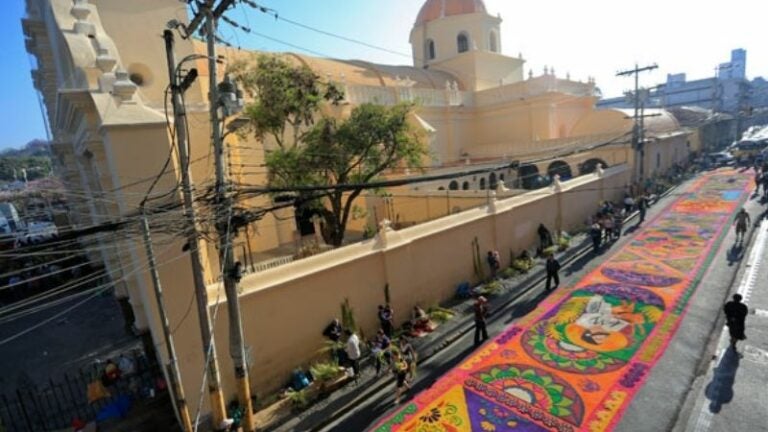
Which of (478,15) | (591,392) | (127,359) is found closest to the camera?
(591,392)

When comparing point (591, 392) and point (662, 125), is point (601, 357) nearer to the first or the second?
point (591, 392)

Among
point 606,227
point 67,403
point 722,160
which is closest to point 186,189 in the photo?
point 67,403

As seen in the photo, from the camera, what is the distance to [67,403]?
9.85 m

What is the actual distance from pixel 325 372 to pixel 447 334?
12.4 feet

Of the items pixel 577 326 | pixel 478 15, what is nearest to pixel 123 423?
pixel 577 326

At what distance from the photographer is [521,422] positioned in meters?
7.76

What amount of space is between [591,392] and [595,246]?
1034 cm

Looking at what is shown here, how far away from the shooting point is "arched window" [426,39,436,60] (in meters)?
35.7

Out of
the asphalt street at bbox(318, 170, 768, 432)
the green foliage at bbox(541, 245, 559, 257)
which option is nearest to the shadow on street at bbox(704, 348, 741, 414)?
the asphalt street at bbox(318, 170, 768, 432)

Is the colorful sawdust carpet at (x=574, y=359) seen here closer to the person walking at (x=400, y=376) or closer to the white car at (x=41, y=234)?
the person walking at (x=400, y=376)

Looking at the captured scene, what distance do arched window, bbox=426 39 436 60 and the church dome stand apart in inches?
66.7

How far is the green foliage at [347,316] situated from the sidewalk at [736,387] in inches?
278

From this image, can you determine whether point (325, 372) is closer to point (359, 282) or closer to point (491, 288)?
point (359, 282)

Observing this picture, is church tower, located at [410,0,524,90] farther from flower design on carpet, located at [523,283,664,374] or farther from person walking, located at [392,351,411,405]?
person walking, located at [392,351,411,405]
